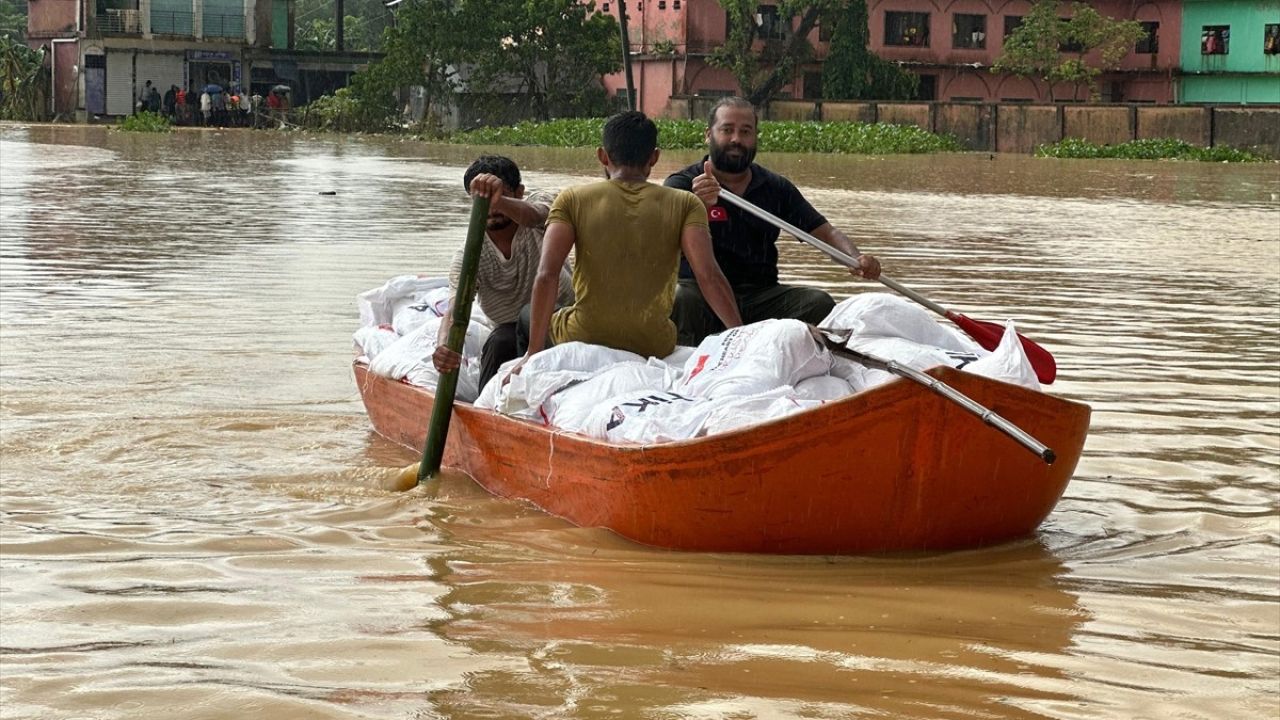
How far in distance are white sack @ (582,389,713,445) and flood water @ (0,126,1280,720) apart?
37cm

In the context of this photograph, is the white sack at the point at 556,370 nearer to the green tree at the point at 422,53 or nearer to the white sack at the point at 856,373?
the white sack at the point at 856,373

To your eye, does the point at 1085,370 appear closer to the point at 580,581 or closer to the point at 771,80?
the point at 580,581

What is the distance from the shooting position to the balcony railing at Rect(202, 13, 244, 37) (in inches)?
2160

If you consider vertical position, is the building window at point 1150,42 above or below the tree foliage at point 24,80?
above

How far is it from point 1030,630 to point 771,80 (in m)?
→ 43.4

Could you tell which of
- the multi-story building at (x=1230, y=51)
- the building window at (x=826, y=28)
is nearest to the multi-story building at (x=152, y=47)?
the building window at (x=826, y=28)

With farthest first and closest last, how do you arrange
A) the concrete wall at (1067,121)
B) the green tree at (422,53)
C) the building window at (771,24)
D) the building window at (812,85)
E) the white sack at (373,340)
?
the building window at (812,85) < the building window at (771,24) < the green tree at (422,53) < the concrete wall at (1067,121) < the white sack at (373,340)

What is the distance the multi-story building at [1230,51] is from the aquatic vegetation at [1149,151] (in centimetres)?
1231

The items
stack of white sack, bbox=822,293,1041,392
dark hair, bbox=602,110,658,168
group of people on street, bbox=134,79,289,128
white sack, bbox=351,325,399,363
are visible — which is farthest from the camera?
group of people on street, bbox=134,79,289,128

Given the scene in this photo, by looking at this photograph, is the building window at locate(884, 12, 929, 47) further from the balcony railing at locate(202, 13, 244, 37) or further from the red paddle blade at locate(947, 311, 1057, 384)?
the red paddle blade at locate(947, 311, 1057, 384)

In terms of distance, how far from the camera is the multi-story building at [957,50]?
157 feet

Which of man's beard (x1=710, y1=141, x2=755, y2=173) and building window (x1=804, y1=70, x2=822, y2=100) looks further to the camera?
building window (x1=804, y1=70, x2=822, y2=100)

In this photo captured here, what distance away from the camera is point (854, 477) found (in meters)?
5.33

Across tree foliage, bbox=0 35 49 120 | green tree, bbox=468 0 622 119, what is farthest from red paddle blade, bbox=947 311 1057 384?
tree foliage, bbox=0 35 49 120
